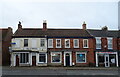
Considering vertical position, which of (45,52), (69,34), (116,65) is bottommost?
(116,65)

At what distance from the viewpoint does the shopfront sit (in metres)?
37.2

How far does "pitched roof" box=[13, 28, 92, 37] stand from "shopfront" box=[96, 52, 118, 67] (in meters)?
4.36

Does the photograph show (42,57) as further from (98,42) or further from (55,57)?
(98,42)

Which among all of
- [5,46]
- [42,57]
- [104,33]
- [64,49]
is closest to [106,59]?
[104,33]

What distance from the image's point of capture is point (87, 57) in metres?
36.9

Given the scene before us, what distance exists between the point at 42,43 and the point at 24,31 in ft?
15.1

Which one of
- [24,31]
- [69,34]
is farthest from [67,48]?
[24,31]

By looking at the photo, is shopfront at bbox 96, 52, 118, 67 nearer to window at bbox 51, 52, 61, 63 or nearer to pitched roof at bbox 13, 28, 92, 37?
pitched roof at bbox 13, 28, 92, 37

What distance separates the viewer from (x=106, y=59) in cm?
3756

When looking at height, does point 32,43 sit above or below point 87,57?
above

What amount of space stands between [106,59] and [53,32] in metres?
11.1

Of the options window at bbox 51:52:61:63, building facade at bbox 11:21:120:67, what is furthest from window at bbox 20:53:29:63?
window at bbox 51:52:61:63

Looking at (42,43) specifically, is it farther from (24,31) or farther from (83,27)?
(83,27)

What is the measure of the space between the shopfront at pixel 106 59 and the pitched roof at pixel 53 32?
14.3 ft
